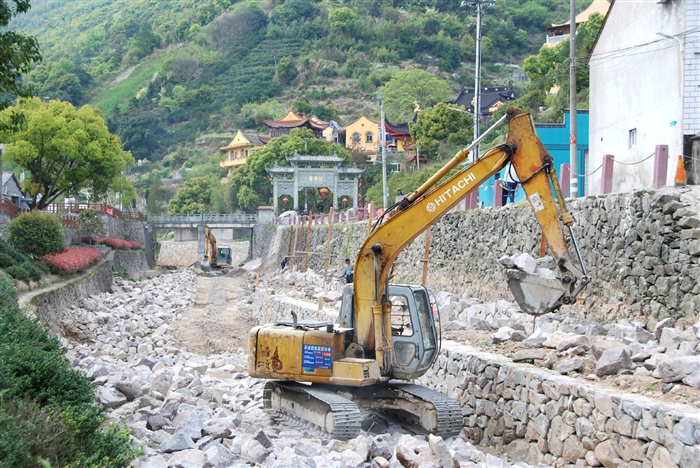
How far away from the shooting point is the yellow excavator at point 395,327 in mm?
9758

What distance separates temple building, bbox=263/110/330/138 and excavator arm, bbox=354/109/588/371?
8968 cm

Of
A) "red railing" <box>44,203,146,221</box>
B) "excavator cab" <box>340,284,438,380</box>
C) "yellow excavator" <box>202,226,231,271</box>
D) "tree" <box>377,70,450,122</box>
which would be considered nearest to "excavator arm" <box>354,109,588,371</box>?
"excavator cab" <box>340,284,438,380</box>

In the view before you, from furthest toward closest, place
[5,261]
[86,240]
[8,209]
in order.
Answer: [86,240], [8,209], [5,261]

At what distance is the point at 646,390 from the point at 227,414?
5.84 metres

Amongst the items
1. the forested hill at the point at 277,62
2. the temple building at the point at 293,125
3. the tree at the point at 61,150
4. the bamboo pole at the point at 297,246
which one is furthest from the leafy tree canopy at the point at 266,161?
the forested hill at the point at 277,62

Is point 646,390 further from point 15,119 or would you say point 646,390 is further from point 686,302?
point 15,119

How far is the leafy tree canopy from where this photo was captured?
7400 centimetres

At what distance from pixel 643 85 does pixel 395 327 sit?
13326mm

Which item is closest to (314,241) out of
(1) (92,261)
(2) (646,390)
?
(1) (92,261)

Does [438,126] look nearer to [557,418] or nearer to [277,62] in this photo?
[557,418]

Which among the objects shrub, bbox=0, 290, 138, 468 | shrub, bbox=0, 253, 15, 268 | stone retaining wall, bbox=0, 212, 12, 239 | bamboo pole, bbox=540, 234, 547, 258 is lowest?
shrub, bbox=0, 290, 138, 468

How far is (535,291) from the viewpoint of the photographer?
9602mm

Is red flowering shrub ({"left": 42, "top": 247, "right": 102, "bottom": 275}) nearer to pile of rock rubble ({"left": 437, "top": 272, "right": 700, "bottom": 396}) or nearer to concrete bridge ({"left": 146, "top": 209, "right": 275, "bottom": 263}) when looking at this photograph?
pile of rock rubble ({"left": 437, "top": 272, "right": 700, "bottom": 396})

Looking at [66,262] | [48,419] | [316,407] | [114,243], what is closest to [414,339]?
[316,407]
